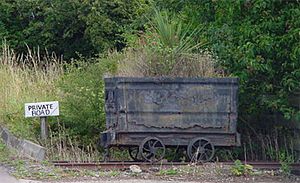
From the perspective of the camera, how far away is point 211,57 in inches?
409

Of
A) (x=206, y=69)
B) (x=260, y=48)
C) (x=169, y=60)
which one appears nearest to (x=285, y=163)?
(x=260, y=48)

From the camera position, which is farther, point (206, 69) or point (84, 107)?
point (84, 107)

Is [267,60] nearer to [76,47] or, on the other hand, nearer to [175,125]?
[175,125]

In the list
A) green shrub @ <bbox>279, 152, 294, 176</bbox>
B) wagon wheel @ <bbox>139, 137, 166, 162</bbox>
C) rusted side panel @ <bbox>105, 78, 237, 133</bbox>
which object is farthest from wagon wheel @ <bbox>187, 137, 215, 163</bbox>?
green shrub @ <bbox>279, 152, 294, 176</bbox>

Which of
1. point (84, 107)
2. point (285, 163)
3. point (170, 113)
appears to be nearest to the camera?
point (285, 163)


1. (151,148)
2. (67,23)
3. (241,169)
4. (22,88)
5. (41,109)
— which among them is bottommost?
(241,169)

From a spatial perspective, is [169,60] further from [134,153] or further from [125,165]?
[125,165]

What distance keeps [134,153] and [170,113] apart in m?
1.21

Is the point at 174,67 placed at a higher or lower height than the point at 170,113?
higher

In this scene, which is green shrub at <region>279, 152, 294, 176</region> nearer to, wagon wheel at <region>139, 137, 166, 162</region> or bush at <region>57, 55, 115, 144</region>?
wagon wheel at <region>139, 137, 166, 162</region>

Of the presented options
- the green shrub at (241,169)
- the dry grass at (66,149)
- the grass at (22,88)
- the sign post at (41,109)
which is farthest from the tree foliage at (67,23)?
the green shrub at (241,169)

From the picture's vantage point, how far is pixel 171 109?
9.56m

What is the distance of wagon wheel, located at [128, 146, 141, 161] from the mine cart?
0.18 m

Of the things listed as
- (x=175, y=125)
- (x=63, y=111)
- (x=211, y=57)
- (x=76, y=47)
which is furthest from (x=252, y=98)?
(x=76, y=47)
